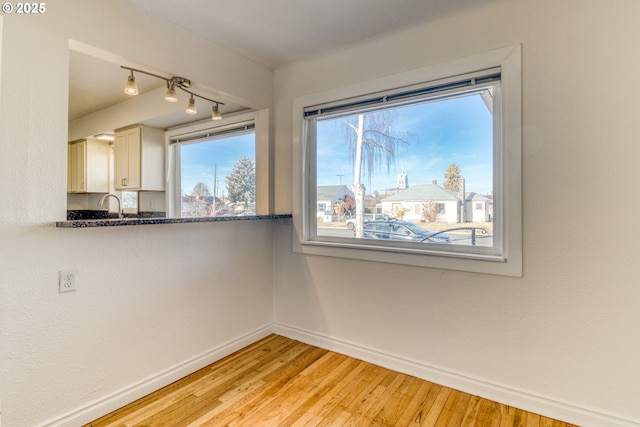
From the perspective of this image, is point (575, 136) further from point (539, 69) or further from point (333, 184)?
point (333, 184)

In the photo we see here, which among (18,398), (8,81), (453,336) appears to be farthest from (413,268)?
(8,81)

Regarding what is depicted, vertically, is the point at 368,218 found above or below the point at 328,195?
below

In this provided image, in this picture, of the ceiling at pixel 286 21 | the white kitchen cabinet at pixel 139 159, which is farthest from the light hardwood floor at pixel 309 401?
the white kitchen cabinet at pixel 139 159

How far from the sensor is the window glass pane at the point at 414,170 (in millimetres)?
1977

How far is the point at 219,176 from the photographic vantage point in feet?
11.8

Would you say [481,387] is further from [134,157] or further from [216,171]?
[134,157]

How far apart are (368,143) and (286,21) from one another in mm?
993

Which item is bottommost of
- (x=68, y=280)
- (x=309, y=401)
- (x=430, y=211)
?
(x=309, y=401)

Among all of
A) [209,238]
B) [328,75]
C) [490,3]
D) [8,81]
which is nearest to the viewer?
[8,81]

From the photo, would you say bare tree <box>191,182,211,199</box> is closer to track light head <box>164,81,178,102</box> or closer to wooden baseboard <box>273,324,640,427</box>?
track light head <box>164,81,178,102</box>

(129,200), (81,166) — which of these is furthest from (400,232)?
(81,166)

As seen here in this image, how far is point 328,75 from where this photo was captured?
8.08 feet

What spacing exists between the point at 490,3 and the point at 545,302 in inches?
68.2

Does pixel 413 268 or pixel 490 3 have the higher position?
pixel 490 3
